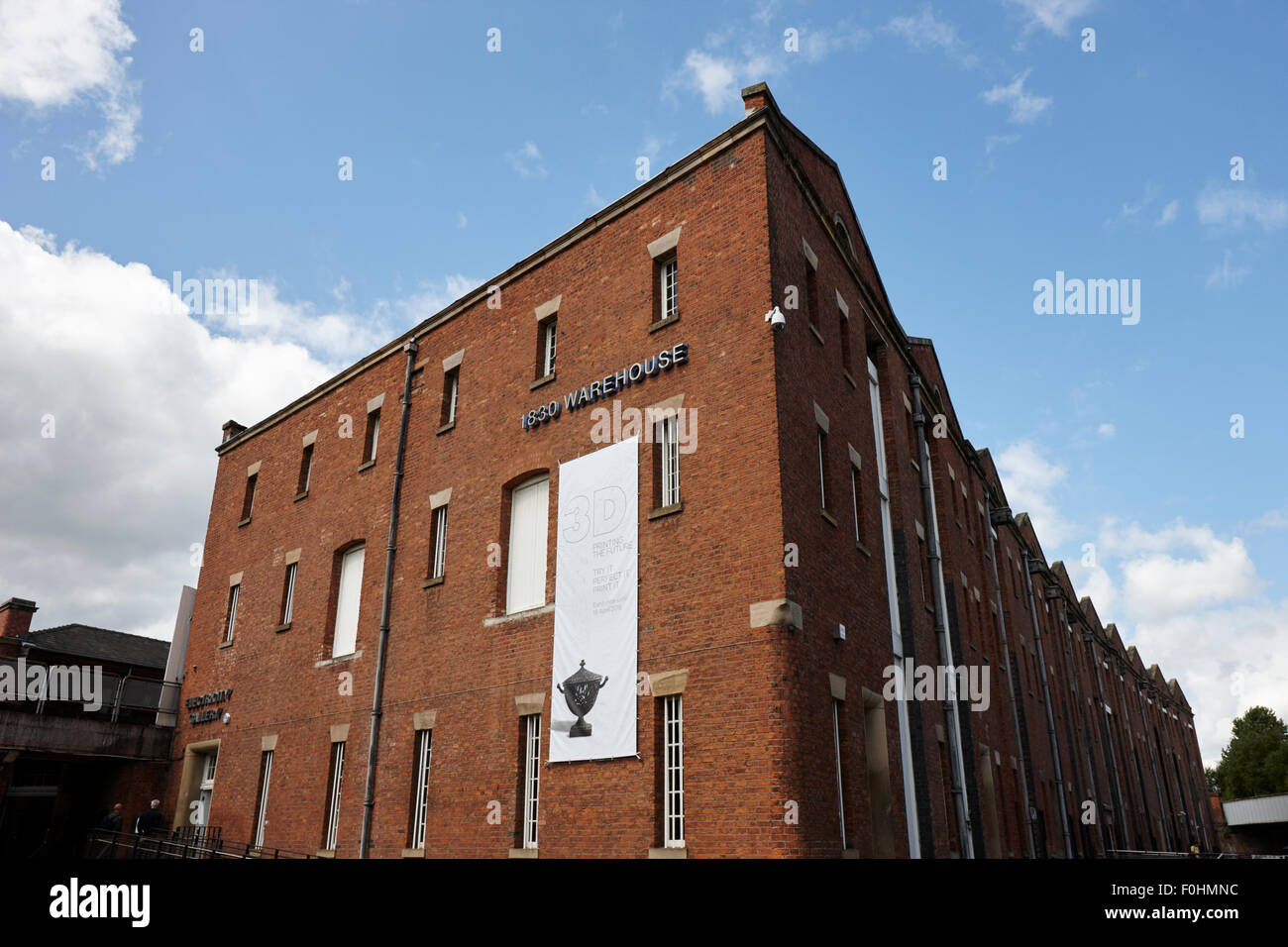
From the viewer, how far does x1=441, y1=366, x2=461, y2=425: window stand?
19406 mm

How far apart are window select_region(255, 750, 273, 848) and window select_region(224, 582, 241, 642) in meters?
4.26

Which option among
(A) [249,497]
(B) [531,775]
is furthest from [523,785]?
(A) [249,497]

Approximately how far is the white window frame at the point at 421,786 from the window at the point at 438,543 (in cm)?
327

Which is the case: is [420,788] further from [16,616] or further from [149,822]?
[16,616]

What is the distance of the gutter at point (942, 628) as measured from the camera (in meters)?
17.5

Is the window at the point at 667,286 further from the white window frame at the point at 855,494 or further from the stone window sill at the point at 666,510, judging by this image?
the white window frame at the point at 855,494

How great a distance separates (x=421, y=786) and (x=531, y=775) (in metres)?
3.19

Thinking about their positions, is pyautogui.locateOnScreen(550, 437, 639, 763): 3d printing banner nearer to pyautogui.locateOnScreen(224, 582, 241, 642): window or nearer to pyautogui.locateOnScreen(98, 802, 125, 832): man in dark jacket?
pyautogui.locateOnScreen(224, 582, 241, 642): window

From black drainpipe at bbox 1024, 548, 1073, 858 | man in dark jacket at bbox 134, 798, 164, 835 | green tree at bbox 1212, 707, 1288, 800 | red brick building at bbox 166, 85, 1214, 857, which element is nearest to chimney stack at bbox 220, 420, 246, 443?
red brick building at bbox 166, 85, 1214, 857

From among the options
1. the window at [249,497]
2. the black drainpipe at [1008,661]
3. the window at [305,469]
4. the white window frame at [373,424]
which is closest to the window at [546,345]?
the white window frame at [373,424]

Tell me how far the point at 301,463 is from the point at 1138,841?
4238 centimetres

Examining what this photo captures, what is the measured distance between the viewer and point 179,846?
17.8 m
